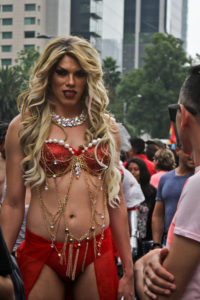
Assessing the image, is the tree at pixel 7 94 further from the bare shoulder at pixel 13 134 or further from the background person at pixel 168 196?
the bare shoulder at pixel 13 134

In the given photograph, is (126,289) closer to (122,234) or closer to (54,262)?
(122,234)

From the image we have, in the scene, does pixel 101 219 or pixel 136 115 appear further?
pixel 136 115

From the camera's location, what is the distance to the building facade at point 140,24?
145 m

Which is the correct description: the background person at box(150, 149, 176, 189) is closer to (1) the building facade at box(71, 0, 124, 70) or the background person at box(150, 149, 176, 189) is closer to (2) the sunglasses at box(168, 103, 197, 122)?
(2) the sunglasses at box(168, 103, 197, 122)

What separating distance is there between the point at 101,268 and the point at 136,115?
6193 cm

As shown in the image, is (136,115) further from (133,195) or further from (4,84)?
(133,195)

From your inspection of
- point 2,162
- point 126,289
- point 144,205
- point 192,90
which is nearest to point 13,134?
point 126,289

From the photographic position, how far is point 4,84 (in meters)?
56.3

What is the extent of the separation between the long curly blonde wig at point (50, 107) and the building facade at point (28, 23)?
95.5 meters

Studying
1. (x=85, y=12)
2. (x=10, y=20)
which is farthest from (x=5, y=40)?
(x=85, y=12)

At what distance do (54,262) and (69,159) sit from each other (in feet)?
2.08

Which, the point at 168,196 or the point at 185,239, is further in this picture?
the point at 168,196

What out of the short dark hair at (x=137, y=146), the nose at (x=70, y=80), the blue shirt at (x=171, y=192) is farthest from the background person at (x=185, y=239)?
the short dark hair at (x=137, y=146)

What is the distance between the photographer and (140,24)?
Result: 490 ft
